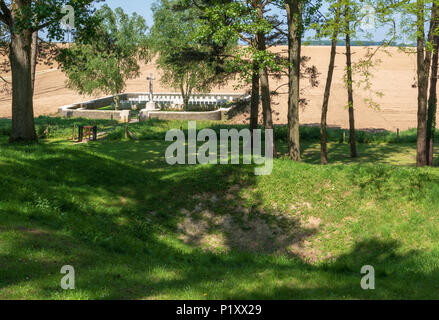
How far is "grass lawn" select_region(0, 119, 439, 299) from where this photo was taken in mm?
8320

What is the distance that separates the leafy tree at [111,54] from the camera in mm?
44969

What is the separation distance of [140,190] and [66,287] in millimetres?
8354

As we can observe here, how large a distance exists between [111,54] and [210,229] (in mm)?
36639

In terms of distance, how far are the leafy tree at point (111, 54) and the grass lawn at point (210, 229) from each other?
27662 millimetres

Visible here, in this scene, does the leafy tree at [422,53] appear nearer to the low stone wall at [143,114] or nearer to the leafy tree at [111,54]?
the low stone wall at [143,114]

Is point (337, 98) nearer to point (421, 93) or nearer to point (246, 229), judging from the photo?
point (421, 93)

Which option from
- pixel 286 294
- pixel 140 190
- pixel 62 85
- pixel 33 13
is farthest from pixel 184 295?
pixel 62 85

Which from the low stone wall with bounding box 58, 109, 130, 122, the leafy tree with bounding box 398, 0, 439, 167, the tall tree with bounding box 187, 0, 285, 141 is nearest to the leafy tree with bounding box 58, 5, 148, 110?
the low stone wall with bounding box 58, 109, 130, 122

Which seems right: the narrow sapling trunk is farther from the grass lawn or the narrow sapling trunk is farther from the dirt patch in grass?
the dirt patch in grass

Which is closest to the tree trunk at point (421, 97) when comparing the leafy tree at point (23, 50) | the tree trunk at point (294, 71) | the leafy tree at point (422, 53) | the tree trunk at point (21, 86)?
the leafy tree at point (422, 53)

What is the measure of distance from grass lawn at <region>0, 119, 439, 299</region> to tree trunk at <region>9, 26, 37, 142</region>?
2.62ft

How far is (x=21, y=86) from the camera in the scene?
17.4 m
